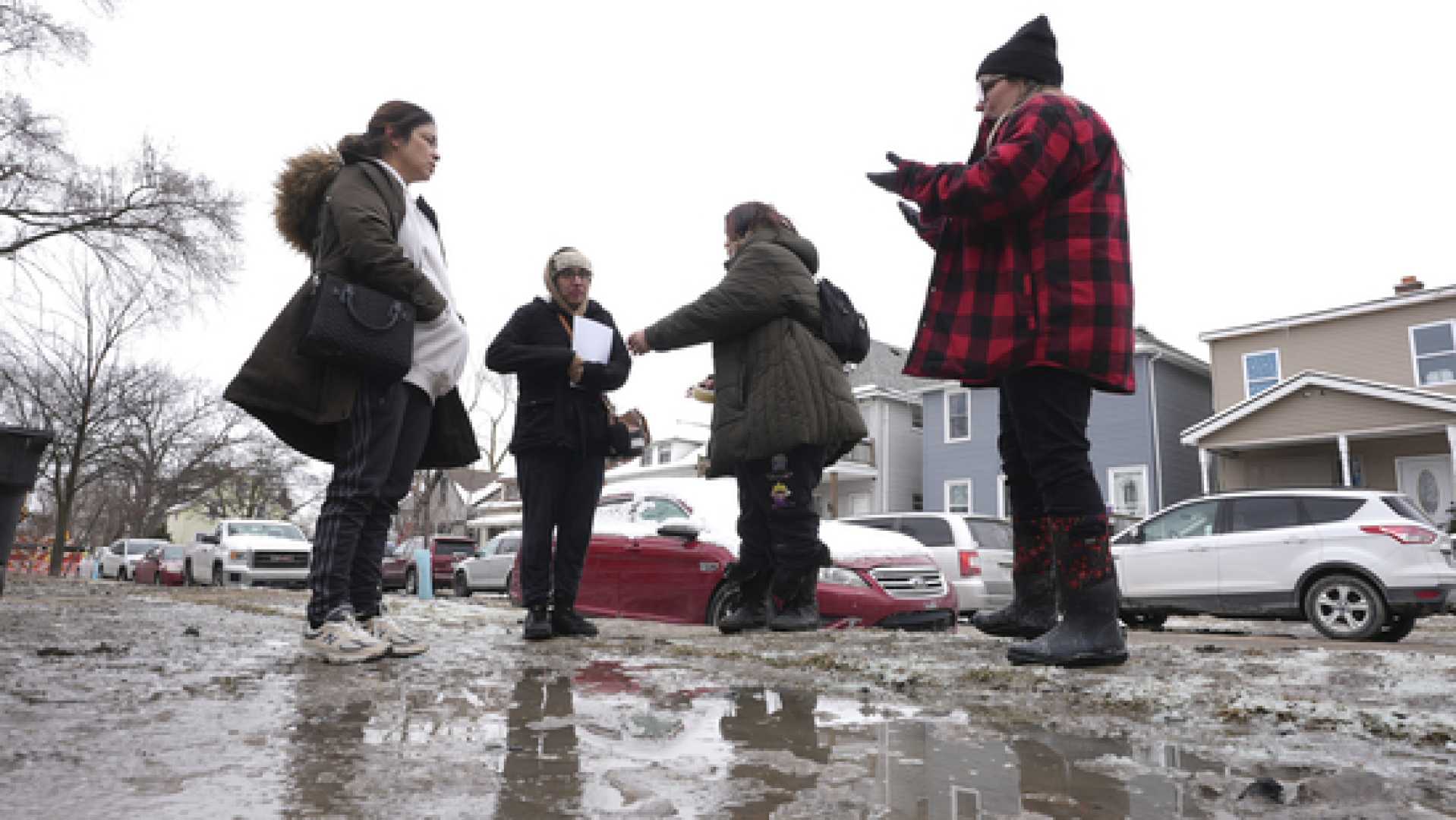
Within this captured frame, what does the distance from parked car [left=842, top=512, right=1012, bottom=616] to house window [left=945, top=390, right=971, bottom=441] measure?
49.8 feet

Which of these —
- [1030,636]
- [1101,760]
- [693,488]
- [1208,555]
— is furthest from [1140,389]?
[1101,760]

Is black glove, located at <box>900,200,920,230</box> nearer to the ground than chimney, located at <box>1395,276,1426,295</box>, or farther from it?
nearer to the ground

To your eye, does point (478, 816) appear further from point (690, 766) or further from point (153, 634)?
point (153, 634)

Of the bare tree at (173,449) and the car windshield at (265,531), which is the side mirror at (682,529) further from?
the bare tree at (173,449)

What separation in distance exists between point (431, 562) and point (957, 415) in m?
15.5

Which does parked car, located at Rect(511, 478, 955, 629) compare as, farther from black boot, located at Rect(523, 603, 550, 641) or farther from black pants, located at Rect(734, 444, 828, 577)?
black boot, located at Rect(523, 603, 550, 641)

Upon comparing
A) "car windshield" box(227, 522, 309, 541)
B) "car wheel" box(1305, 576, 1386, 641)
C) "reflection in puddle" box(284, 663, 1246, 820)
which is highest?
"car windshield" box(227, 522, 309, 541)

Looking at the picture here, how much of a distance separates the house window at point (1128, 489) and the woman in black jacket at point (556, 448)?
22.0m

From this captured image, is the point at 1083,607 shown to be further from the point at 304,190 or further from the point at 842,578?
the point at 842,578

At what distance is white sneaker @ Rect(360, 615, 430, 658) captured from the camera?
2.94m

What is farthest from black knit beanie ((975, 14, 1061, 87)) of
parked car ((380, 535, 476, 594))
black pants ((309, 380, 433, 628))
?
parked car ((380, 535, 476, 594))

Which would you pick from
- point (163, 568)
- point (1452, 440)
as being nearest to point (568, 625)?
point (1452, 440)

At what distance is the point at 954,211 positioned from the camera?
8.97 ft

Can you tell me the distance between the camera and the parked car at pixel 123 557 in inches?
1214
